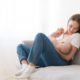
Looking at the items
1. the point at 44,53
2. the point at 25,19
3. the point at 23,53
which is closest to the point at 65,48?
the point at 44,53

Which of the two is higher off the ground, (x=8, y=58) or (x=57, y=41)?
(x=57, y=41)

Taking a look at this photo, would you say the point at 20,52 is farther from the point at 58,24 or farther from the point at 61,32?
the point at 58,24

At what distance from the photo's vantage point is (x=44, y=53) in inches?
74.7

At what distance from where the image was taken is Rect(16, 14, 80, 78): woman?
176 cm

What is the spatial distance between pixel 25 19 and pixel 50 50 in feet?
2.94

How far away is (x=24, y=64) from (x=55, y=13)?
1074 mm

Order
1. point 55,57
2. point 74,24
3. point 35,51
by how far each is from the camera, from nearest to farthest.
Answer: point 35,51 < point 55,57 < point 74,24

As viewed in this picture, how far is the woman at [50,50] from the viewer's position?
176cm

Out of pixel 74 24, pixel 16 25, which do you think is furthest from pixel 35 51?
pixel 16 25

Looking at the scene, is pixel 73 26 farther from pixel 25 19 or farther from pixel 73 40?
pixel 25 19

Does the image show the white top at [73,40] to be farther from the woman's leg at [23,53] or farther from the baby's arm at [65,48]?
the woman's leg at [23,53]

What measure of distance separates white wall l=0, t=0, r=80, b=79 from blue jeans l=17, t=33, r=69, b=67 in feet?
2.00

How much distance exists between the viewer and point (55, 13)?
2.72 meters

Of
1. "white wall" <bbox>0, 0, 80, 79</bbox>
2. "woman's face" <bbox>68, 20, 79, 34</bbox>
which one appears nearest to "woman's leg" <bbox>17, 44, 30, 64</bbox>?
"woman's face" <bbox>68, 20, 79, 34</bbox>
